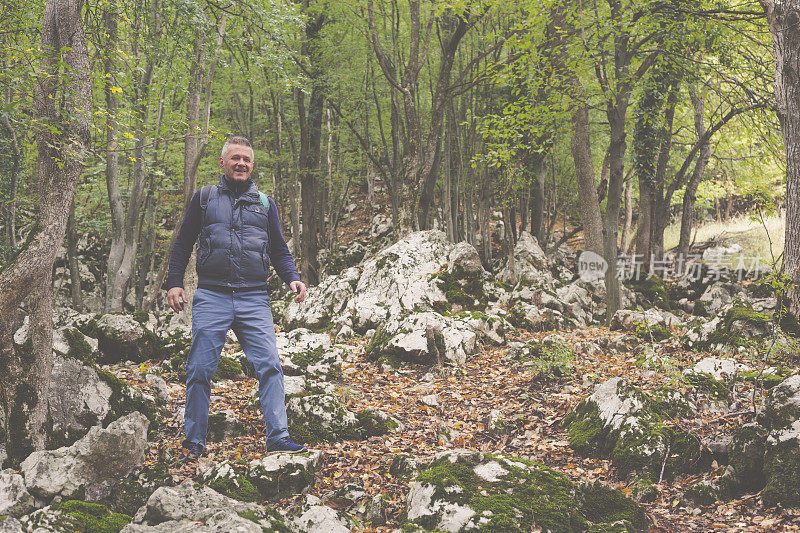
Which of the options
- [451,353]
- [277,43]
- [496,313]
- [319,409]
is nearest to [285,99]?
[277,43]

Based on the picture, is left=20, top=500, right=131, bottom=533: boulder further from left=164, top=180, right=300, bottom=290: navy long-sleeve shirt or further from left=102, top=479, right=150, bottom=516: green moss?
left=164, top=180, right=300, bottom=290: navy long-sleeve shirt

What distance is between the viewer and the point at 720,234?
20625mm

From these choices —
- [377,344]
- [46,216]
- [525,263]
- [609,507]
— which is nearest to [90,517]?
[46,216]

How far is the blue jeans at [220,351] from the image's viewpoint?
3908mm

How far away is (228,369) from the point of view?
6.48 meters

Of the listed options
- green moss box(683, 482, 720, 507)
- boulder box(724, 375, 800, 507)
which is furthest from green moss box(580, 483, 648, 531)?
boulder box(724, 375, 800, 507)

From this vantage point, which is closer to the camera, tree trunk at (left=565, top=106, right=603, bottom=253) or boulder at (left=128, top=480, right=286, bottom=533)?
boulder at (left=128, top=480, right=286, bottom=533)

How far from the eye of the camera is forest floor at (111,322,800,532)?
326cm

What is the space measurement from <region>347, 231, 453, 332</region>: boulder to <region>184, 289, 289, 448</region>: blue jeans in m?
4.62

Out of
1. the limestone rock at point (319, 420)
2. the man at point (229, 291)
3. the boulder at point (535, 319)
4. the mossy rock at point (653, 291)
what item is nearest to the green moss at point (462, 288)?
the boulder at point (535, 319)

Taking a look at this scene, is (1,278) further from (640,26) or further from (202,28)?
(640,26)

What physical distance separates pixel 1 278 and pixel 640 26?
30.8ft

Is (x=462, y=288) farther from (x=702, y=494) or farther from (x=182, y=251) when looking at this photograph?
(x=702, y=494)

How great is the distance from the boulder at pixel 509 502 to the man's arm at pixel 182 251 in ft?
7.94
